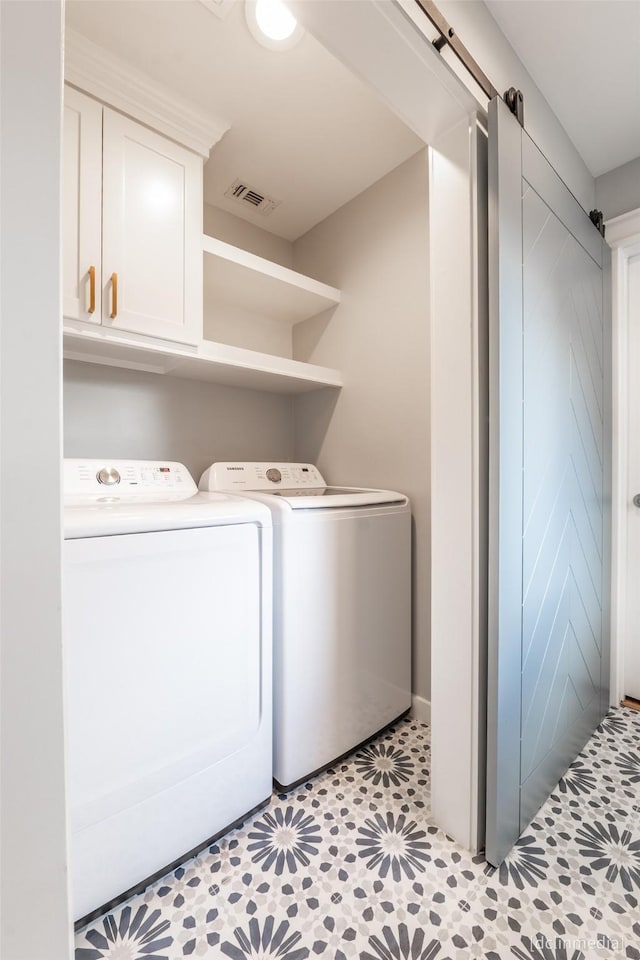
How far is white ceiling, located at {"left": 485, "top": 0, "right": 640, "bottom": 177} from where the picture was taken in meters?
1.23

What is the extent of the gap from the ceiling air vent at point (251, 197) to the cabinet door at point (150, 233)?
0.49 metres

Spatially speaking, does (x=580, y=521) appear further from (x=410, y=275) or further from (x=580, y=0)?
(x=580, y=0)

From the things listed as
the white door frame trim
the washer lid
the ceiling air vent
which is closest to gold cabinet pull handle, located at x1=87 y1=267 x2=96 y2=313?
the washer lid

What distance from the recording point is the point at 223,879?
112cm

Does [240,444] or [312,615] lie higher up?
[240,444]

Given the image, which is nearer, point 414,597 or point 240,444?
point 414,597

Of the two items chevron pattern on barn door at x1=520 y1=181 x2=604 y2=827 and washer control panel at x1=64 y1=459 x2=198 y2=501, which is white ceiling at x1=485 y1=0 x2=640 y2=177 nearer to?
chevron pattern on barn door at x1=520 y1=181 x2=604 y2=827

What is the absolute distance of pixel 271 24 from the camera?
132 centimetres

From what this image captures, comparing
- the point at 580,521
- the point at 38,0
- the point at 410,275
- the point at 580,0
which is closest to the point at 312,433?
the point at 410,275

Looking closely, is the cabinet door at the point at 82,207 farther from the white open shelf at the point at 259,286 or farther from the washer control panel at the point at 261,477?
the washer control panel at the point at 261,477

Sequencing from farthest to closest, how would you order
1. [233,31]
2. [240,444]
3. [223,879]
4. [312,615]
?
1. [240,444]
2. [312,615]
3. [233,31]
4. [223,879]

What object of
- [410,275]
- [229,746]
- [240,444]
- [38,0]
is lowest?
[229,746]

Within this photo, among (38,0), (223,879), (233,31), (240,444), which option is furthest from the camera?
(240,444)

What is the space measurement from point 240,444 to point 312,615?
1122 mm
